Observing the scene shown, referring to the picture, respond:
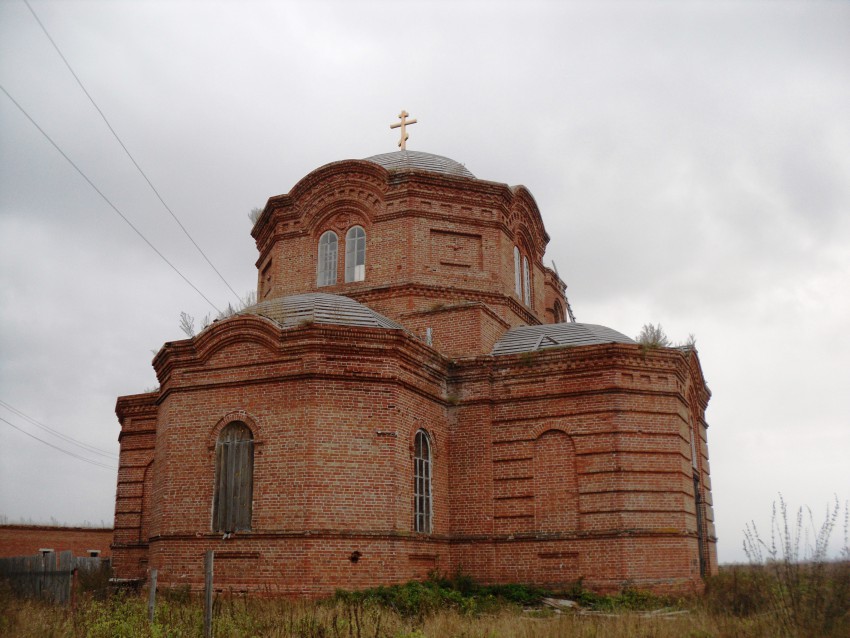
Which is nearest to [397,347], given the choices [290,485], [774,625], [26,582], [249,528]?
[290,485]

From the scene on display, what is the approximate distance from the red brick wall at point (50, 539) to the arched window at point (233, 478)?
17.6 m

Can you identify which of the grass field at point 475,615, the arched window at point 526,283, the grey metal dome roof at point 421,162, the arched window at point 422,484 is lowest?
the grass field at point 475,615

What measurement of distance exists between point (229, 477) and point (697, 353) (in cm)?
1066

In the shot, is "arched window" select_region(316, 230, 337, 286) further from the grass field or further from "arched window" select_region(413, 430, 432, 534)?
the grass field

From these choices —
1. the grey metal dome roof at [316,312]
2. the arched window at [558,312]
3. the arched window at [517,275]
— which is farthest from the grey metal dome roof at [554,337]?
the arched window at [558,312]

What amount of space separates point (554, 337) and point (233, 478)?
276 inches

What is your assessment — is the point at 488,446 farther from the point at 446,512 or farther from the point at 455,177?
the point at 455,177

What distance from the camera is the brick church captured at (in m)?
12.8

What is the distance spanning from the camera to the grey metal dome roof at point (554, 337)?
51.4 ft

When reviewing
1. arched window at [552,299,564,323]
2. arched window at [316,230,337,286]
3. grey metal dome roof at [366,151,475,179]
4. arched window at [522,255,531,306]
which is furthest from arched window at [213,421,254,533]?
arched window at [552,299,564,323]

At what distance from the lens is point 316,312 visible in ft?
46.5

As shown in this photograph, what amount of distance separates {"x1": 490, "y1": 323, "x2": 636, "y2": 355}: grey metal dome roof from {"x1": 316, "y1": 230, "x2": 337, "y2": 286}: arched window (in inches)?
176

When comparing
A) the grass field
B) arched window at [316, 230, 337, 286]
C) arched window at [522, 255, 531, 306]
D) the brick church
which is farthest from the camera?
arched window at [522, 255, 531, 306]

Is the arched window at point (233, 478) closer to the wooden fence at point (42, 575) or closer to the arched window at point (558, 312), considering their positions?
the wooden fence at point (42, 575)
